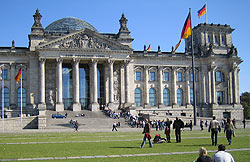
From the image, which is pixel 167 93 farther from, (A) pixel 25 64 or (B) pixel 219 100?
(A) pixel 25 64

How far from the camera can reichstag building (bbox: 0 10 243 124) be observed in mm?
76500

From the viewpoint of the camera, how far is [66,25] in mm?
90562

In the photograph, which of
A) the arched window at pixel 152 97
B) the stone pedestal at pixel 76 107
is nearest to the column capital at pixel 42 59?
the stone pedestal at pixel 76 107

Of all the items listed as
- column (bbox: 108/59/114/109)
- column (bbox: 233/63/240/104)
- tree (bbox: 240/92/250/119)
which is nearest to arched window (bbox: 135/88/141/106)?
column (bbox: 108/59/114/109)

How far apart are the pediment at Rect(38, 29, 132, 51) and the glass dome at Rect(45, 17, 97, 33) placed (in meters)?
12.3

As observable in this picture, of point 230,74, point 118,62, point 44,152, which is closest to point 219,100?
point 230,74

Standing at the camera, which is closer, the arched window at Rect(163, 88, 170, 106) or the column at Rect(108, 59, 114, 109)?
the column at Rect(108, 59, 114, 109)

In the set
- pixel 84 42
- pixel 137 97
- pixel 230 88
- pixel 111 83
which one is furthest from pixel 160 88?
pixel 84 42

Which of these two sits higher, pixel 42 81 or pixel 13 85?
pixel 42 81

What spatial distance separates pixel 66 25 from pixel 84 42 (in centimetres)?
1582

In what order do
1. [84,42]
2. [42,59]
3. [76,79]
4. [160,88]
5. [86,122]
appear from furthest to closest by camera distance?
[160,88]
[84,42]
[76,79]
[42,59]
[86,122]

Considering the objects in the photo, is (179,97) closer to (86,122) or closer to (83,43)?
(83,43)

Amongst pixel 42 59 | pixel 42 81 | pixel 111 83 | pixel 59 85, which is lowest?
pixel 59 85

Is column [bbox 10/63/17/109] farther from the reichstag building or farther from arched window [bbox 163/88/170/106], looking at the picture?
arched window [bbox 163/88/170/106]
